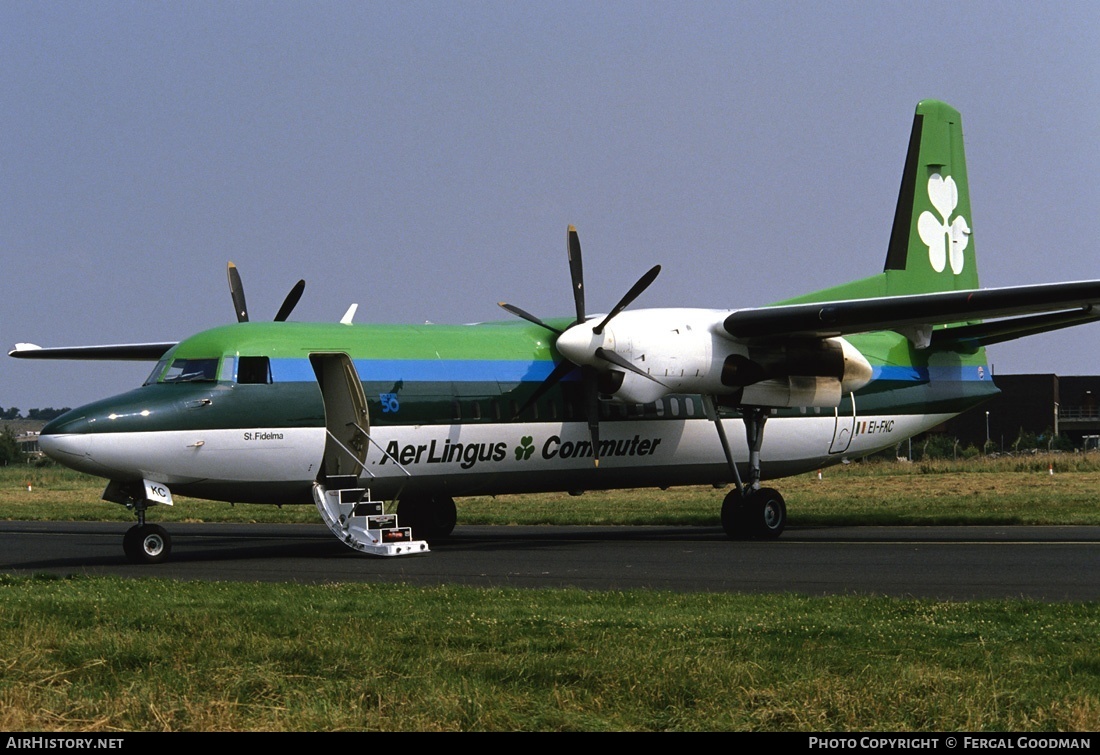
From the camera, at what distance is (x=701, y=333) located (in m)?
22.5

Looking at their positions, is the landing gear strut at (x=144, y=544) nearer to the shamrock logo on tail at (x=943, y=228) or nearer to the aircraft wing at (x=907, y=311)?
the aircraft wing at (x=907, y=311)

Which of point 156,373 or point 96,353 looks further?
point 96,353

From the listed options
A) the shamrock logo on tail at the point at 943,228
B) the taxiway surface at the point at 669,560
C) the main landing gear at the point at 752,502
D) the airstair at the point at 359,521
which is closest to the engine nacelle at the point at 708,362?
the main landing gear at the point at 752,502

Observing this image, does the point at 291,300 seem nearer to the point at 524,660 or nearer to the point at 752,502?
the point at 752,502

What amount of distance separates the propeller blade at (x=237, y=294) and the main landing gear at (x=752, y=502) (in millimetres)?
8412

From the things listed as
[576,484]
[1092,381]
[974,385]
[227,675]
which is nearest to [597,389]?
[576,484]

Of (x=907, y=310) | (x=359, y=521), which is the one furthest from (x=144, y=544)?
(x=907, y=310)

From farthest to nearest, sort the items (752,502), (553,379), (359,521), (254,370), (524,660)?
(752,502)
(553,379)
(359,521)
(254,370)
(524,660)

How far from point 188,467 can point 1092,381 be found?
9539 cm

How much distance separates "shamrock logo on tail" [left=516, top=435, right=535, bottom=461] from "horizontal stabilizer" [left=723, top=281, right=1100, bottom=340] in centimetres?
385

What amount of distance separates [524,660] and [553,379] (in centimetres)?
1331

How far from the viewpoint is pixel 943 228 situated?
28.0 metres

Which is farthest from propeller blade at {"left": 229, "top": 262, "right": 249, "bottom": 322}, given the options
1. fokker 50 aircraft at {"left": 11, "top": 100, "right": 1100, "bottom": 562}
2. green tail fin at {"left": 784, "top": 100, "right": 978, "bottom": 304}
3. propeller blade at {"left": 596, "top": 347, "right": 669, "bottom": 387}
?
green tail fin at {"left": 784, "top": 100, "right": 978, "bottom": 304}

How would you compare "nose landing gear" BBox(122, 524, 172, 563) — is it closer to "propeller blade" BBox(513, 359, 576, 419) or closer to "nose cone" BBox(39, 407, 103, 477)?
"nose cone" BBox(39, 407, 103, 477)
